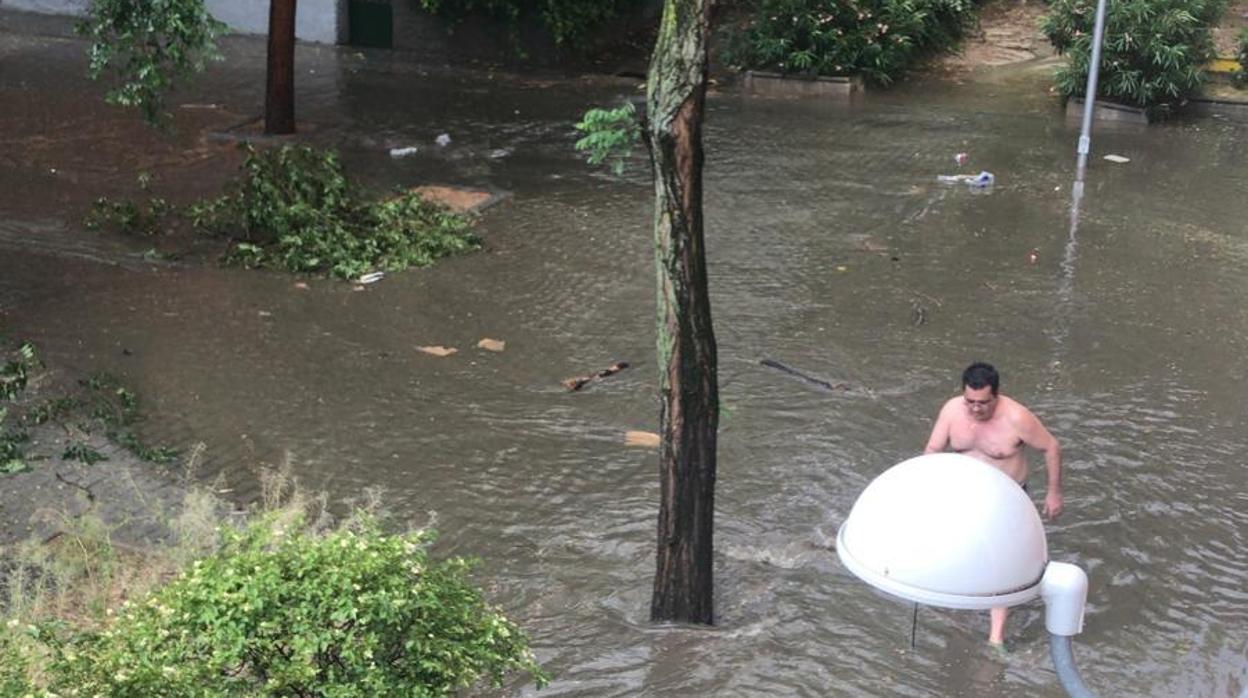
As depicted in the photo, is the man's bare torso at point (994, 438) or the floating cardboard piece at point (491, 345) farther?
the floating cardboard piece at point (491, 345)

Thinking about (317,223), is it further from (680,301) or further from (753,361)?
(680,301)

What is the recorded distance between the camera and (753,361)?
30.1 feet

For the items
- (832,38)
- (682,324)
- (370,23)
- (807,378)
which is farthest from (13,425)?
(370,23)

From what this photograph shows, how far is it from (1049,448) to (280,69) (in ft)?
33.2

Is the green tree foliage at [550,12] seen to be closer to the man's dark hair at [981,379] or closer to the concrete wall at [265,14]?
the concrete wall at [265,14]

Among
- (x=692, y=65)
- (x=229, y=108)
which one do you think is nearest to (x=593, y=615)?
(x=692, y=65)

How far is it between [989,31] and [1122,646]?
1612cm

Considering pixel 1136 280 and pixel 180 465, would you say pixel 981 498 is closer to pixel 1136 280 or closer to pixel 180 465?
pixel 180 465

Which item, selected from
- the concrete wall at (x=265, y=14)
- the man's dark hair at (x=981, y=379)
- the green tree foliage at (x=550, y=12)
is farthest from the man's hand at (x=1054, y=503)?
the concrete wall at (x=265, y=14)

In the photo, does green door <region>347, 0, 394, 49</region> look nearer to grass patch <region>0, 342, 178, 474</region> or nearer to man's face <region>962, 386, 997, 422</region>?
grass patch <region>0, 342, 178, 474</region>

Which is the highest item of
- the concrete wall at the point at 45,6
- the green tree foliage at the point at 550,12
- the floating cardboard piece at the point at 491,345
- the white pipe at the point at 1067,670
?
the green tree foliage at the point at 550,12

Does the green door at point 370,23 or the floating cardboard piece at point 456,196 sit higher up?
the green door at point 370,23

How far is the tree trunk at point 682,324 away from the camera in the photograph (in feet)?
17.7

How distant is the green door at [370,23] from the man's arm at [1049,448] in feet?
50.3
